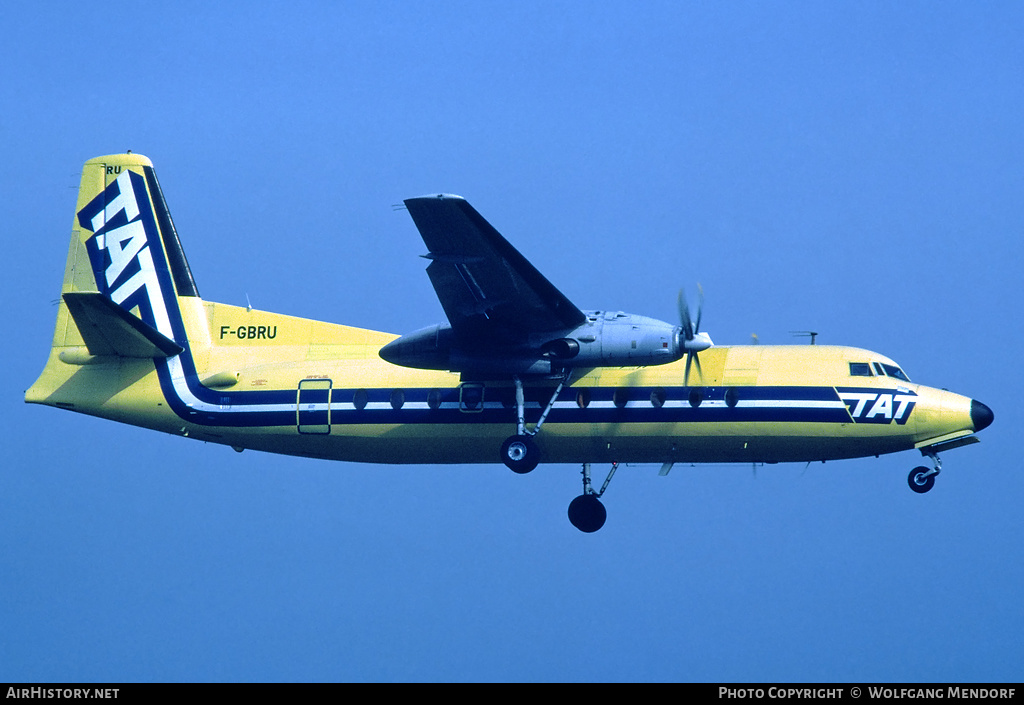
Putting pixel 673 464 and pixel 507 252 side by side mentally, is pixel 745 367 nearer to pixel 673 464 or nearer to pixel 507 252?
pixel 673 464

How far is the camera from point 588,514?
2895 cm

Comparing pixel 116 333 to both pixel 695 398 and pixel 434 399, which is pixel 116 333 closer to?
pixel 434 399

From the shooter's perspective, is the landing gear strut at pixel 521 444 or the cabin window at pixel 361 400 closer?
the landing gear strut at pixel 521 444

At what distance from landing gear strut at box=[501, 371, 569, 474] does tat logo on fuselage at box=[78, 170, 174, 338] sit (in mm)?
7846

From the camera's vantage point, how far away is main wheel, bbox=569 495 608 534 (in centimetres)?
Answer: 2897

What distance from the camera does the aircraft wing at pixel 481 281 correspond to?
2384 cm

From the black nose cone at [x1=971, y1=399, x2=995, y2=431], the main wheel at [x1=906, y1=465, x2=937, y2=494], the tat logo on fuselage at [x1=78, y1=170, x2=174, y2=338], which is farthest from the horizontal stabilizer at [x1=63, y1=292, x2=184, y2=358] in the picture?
the black nose cone at [x1=971, y1=399, x2=995, y2=431]

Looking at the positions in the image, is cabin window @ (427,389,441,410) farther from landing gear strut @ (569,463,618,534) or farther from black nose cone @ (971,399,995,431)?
black nose cone @ (971,399,995,431)

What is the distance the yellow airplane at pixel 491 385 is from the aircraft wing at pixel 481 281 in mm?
29

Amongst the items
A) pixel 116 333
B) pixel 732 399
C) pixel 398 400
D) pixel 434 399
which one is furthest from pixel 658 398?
pixel 116 333

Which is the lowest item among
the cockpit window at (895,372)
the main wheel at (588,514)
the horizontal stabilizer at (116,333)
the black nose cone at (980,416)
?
the main wheel at (588,514)

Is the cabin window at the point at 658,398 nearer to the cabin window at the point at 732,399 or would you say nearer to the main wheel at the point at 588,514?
the cabin window at the point at 732,399

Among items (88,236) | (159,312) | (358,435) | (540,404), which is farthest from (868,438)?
(88,236)

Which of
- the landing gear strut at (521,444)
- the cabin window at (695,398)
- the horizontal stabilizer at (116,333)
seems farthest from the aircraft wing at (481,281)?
the horizontal stabilizer at (116,333)
